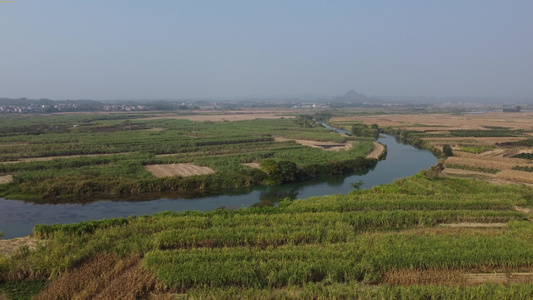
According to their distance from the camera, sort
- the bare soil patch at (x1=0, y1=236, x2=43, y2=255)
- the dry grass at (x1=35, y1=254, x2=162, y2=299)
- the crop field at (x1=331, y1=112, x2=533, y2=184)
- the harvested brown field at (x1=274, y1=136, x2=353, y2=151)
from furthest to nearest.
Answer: the harvested brown field at (x1=274, y1=136, x2=353, y2=151) → the crop field at (x1=331, y1=112, x2=533, y2=184) → the bare soil patch at (x1=0, y1=236, x2=43, y2=255) → the dry grass at (x1=35, y1=254, x2=162, y2=299)

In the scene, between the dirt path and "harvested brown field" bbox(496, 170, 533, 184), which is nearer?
"harvested brown field" bbox(496, 170, 533, 184)

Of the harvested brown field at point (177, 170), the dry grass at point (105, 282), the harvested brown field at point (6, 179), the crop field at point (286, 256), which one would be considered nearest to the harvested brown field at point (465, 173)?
the crop field at point (286, 256)

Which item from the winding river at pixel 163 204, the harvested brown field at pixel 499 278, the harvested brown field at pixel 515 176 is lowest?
the winding river at pixel 163 204

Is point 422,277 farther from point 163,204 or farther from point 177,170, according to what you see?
point 177,170

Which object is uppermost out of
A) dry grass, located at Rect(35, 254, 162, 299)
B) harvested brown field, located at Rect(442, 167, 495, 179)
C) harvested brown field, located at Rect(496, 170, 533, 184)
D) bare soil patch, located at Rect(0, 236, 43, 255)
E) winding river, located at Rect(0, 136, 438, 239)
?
harvested brown field, located at Rect(496, 170, 533, 184)

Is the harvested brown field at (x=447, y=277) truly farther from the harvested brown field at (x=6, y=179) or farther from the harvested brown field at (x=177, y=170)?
the harvested brown field at (x=6, y=179)

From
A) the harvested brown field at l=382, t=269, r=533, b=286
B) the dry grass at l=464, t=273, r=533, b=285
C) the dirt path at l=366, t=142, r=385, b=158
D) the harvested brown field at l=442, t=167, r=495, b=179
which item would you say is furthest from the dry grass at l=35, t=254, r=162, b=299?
the dirt path at l=366, t=142, r=385, b=158

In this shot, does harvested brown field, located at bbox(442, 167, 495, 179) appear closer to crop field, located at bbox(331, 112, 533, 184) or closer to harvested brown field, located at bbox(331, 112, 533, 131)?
crop field, located at bbox(331, 112, 533, 184)
